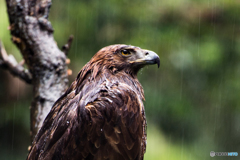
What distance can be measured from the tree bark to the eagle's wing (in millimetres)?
726

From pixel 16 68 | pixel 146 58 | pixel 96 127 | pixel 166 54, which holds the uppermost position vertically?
pixel 146 58

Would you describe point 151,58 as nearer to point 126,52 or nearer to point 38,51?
point 126,52

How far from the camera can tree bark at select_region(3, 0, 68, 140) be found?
11.7ft

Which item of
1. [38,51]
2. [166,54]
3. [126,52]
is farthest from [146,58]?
[166,54]

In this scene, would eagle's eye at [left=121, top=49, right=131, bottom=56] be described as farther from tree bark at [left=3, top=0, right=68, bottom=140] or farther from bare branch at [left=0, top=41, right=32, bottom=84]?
bare branch at [left=0, top=41, right=32, bottom=84]

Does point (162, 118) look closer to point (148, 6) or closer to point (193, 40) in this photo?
point (193, 40)

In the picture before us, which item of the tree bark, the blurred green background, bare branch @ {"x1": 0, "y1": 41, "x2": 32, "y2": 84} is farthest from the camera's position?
the blurred green background

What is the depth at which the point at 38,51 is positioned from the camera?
3.59 meters

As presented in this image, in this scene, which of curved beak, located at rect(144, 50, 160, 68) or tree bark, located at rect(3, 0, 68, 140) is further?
tree bark, located at rect(3, 0, 68, 140)

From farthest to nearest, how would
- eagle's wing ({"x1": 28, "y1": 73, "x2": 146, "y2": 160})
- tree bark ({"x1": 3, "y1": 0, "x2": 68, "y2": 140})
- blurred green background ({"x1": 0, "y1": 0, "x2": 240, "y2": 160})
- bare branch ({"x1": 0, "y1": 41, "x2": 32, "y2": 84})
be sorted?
blurred green background ({"x1": 0, "y1": 0, "x2": 240, "y2": 160})
bare branch ({"x1": 0, "y1": 41, "x2": 32, "y2": 84})
tree bark ({"x1": 3, "y1": 0, "x2": 68, "y2": 140})
eagle's wing ({"x1": 28, "y1": 73, "x2": 146, "y2": 160})

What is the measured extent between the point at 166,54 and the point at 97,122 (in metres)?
4.85

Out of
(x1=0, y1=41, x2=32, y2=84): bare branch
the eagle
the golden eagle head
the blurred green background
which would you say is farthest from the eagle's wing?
the blurred green background

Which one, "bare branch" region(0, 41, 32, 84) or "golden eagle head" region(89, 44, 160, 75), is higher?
"golden eagle head" region(89, 44, 160, 75)

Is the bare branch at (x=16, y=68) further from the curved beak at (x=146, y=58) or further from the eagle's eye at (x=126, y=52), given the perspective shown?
the curved beak at (x=146, y=58)
